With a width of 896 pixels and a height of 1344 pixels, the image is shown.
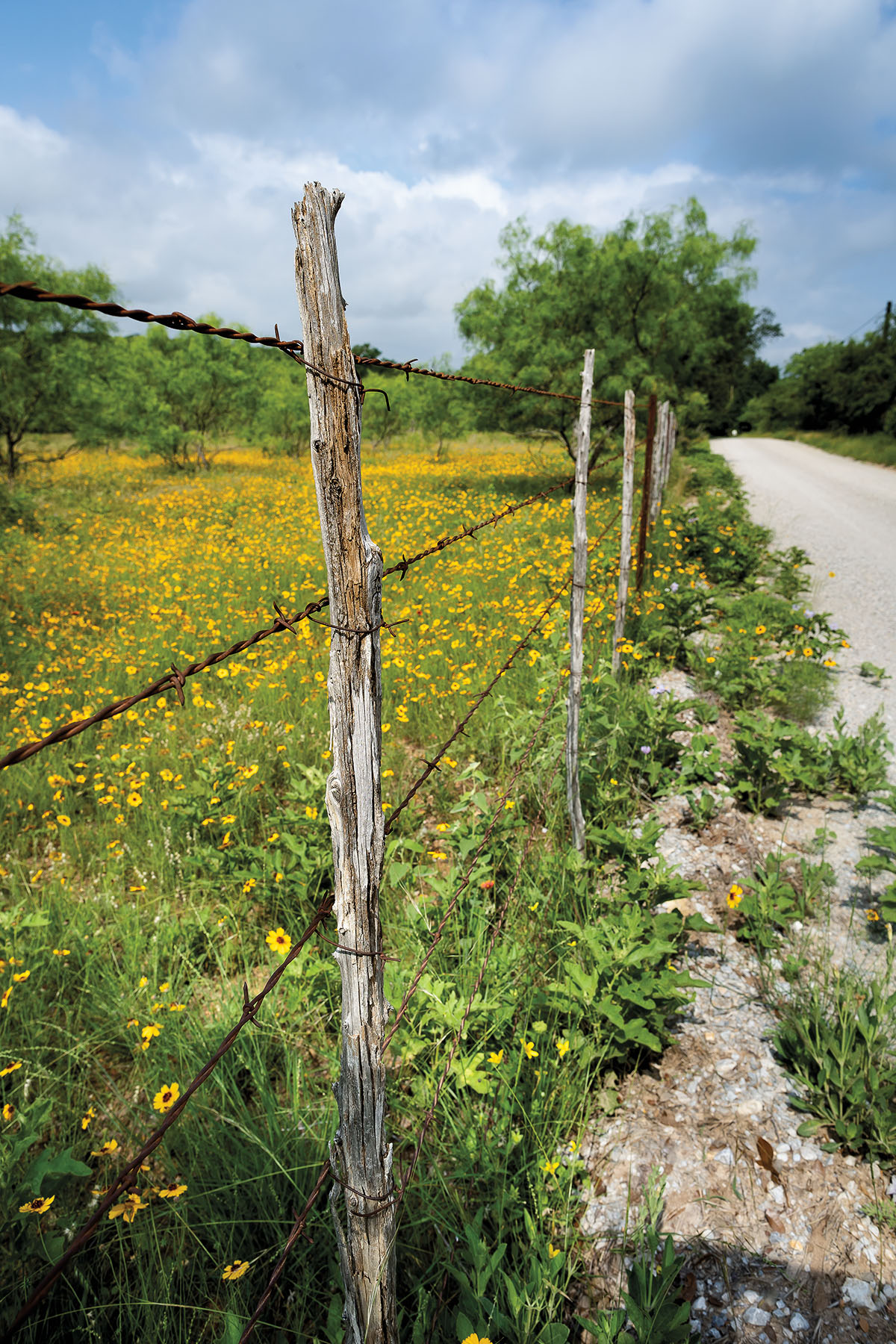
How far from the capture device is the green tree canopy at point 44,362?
39.8ft

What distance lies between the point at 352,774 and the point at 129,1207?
1322 millimetres

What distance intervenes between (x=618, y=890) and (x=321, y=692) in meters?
2.80

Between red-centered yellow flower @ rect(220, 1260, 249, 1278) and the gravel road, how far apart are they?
395 centimetres

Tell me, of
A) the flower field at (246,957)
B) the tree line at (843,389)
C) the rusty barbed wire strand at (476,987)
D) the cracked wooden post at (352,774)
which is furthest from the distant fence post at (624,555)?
the tree line at (843,389)

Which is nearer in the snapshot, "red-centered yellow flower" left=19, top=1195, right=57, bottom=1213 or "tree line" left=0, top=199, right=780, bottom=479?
"red-centered yellow flower" left=19, top=1195, right=57, bottom=1213

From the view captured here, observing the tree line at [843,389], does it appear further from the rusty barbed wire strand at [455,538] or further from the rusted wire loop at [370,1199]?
the rusted wire loop at [370,1199]

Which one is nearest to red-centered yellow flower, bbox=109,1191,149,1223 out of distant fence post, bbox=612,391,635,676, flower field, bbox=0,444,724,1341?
flower field, bbox=0,444,724,1341

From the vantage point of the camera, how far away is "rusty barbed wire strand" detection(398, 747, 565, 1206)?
5.31ft

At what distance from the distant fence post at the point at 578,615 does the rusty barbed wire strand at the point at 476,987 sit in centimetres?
25

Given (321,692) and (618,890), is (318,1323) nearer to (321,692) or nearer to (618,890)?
(618,890)

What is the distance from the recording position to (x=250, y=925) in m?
→ 3.05

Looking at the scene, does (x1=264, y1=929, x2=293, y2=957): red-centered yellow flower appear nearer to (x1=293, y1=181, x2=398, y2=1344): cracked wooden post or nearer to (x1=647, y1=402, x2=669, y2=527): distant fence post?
(x1=293, y1=181, x2=398, y2=1344): cracked wooden post

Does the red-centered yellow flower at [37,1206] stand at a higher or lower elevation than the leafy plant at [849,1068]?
higher

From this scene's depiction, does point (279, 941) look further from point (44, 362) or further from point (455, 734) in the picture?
point (44, 362)
